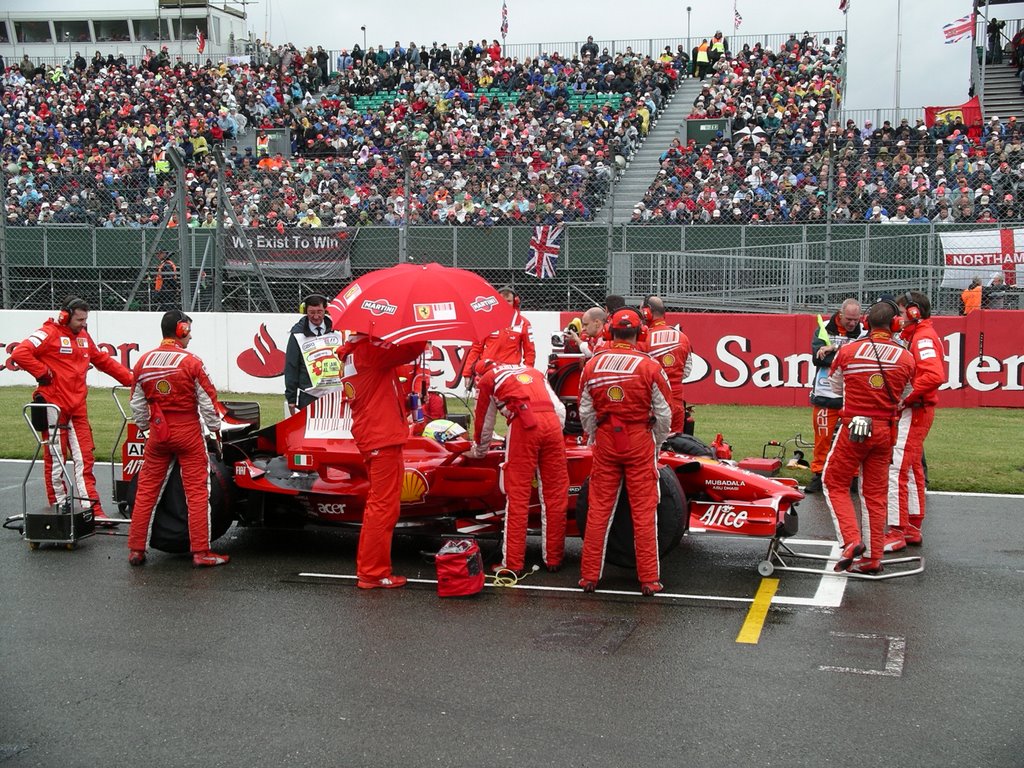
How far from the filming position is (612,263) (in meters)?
16.6

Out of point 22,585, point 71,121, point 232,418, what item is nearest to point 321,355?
point 232,418

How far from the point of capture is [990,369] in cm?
1506

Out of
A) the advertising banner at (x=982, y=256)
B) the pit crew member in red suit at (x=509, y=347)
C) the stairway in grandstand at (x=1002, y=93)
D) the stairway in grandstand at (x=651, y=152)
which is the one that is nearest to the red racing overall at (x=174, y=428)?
the pit crew member in red suit at (x=509, y=347)

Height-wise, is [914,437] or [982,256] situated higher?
[982,256]

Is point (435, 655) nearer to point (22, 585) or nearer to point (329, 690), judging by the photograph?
point (329, 690)

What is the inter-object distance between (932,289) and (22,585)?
13790 millimetres

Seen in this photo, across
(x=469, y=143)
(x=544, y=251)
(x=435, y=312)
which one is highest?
(x=469, y=143)

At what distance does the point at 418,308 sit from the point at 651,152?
20411mm

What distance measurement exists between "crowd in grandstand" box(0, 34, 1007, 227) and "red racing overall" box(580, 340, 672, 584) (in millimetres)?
9501

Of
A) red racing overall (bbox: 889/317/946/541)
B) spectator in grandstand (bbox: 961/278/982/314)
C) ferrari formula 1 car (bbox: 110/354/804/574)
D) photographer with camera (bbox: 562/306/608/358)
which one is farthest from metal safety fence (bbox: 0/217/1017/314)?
red racing overall (bbox: 889/317/946/541)

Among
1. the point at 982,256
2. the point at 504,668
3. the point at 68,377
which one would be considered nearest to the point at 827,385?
the point at 504,668

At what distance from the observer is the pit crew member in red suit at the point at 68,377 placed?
889 centimetres

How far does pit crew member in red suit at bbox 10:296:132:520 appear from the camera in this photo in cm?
889

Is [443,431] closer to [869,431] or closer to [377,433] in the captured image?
[377,433]
